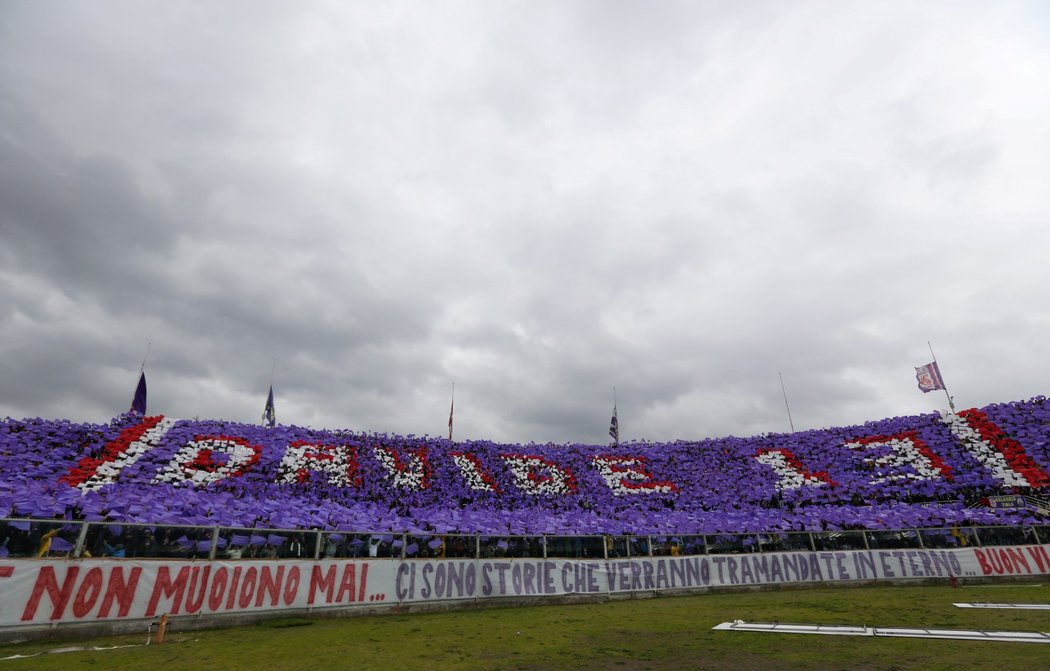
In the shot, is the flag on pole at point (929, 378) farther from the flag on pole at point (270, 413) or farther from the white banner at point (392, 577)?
the flag on pole at point (270, 413)

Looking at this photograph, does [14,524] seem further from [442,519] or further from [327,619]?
[442,519]

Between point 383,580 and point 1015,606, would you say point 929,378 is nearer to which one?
point 1015,606

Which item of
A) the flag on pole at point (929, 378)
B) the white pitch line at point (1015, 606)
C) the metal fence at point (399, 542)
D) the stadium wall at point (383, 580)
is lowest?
the white pitch line at point (1015, 606)

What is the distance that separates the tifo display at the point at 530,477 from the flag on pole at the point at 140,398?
6.06 ft

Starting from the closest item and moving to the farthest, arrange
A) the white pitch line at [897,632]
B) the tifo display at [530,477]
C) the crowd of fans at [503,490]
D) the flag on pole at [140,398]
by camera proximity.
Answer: the white pitch line at [897,632] < the crowd of fans at [503,490] < the tifo display at [530,477] < the flag on pole at [140,398]

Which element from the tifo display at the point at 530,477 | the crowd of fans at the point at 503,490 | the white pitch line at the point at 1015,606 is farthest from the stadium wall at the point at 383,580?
the white pitch line at the point at 1015,606

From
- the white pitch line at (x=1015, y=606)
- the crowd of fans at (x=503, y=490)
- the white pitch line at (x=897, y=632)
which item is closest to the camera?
the white pitch line at (x=897, y=632)

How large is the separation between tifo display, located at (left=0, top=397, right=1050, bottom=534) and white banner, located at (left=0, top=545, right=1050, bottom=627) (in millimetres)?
3374

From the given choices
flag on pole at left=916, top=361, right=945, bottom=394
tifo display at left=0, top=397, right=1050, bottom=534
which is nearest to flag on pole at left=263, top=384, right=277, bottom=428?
tifo display at left=0, top=397, right=1050, bottom=534

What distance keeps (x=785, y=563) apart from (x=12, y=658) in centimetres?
2312

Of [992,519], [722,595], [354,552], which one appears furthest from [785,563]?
[354,552]

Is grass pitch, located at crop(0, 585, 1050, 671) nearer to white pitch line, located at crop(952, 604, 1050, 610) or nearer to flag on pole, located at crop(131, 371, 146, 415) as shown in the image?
white pitch line, located at crop(952, 604, 1050, 610)

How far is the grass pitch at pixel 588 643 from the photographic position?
359 inches

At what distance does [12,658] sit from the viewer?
9477 mm
